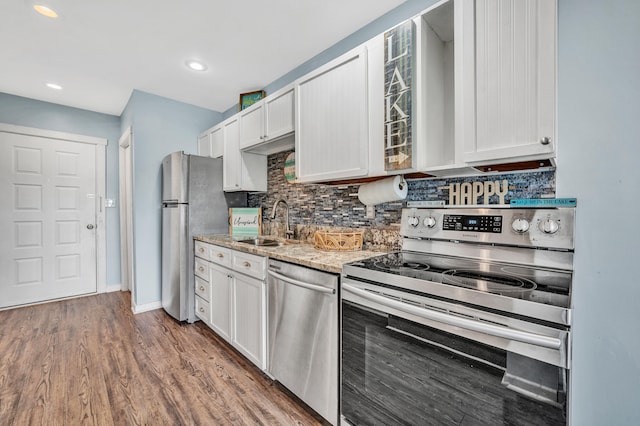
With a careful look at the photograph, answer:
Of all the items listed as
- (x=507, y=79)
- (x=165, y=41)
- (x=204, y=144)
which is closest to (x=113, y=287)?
(x=204, y=144)

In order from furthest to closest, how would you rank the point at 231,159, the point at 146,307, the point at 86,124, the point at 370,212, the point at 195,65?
the point at 86,124, the point at 146,307, the point at 231,159, the point at 195,65, the point at 370,212

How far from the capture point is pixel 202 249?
→ 274 cm

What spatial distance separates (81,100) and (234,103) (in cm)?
185

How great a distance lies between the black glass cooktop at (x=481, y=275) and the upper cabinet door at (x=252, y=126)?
1684mm

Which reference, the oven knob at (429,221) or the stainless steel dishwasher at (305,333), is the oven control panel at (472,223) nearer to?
the oven knob at (429,221)

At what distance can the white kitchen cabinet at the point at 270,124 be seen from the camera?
2262mm

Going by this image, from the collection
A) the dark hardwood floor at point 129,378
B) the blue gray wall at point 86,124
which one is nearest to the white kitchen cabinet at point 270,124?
the dark hardwood floor at point 129,378

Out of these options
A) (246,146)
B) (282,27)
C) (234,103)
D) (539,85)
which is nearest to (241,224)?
Answer: (246,146)

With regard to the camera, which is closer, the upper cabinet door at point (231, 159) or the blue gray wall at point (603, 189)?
the blue gray wall at point (603, 189)

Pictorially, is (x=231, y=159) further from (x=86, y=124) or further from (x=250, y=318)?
(x=86, y=124)

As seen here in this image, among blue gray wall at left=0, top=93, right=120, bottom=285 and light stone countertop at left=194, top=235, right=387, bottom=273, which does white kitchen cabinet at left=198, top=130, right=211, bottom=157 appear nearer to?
blue gray wall at left=0, top=93, right=120, bottom=285

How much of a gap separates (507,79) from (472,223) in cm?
65

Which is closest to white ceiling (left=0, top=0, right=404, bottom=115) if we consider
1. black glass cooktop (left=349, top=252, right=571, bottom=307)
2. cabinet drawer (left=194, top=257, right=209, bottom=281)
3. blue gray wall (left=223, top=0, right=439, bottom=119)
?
blue gray wall (left=223, top=0, right=439, bottom=119)

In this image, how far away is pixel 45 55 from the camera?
2443 mm
